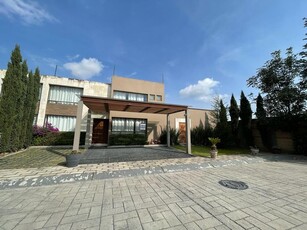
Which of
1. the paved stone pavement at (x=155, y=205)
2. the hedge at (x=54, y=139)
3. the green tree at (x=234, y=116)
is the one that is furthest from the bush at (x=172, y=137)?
the paved stone pavement at (x=155, y=205)

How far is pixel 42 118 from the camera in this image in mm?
12328

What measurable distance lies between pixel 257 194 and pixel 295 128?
33.4 ft

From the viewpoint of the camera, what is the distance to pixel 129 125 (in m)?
13.5

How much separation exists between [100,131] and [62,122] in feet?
11.2

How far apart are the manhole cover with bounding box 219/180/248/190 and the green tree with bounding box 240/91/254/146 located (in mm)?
10173

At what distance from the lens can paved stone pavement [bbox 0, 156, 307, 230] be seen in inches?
97.0

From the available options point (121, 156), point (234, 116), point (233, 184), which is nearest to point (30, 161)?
point (121, 156)

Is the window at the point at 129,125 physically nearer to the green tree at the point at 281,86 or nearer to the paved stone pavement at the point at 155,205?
the paved stone pavement at the point at 155,205

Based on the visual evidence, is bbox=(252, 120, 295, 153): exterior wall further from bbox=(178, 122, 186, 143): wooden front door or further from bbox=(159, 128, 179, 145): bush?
bbox=(159, 128, 179, 145): bush

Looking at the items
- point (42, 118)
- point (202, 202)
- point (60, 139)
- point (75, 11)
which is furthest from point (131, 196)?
point (42, 118)

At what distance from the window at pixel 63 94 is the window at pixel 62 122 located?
139 centimetres

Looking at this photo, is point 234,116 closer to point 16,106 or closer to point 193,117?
point 193,117

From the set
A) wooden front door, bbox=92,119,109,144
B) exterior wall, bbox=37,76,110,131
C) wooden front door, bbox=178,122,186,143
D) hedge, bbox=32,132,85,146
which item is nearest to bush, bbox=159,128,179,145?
wooden front door, bbox=178,122,186,143

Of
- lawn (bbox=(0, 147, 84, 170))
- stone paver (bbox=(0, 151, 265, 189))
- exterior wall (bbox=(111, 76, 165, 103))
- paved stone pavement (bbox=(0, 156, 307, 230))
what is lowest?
paved stone pavement (bbox=(0, 156, 307, 230))
